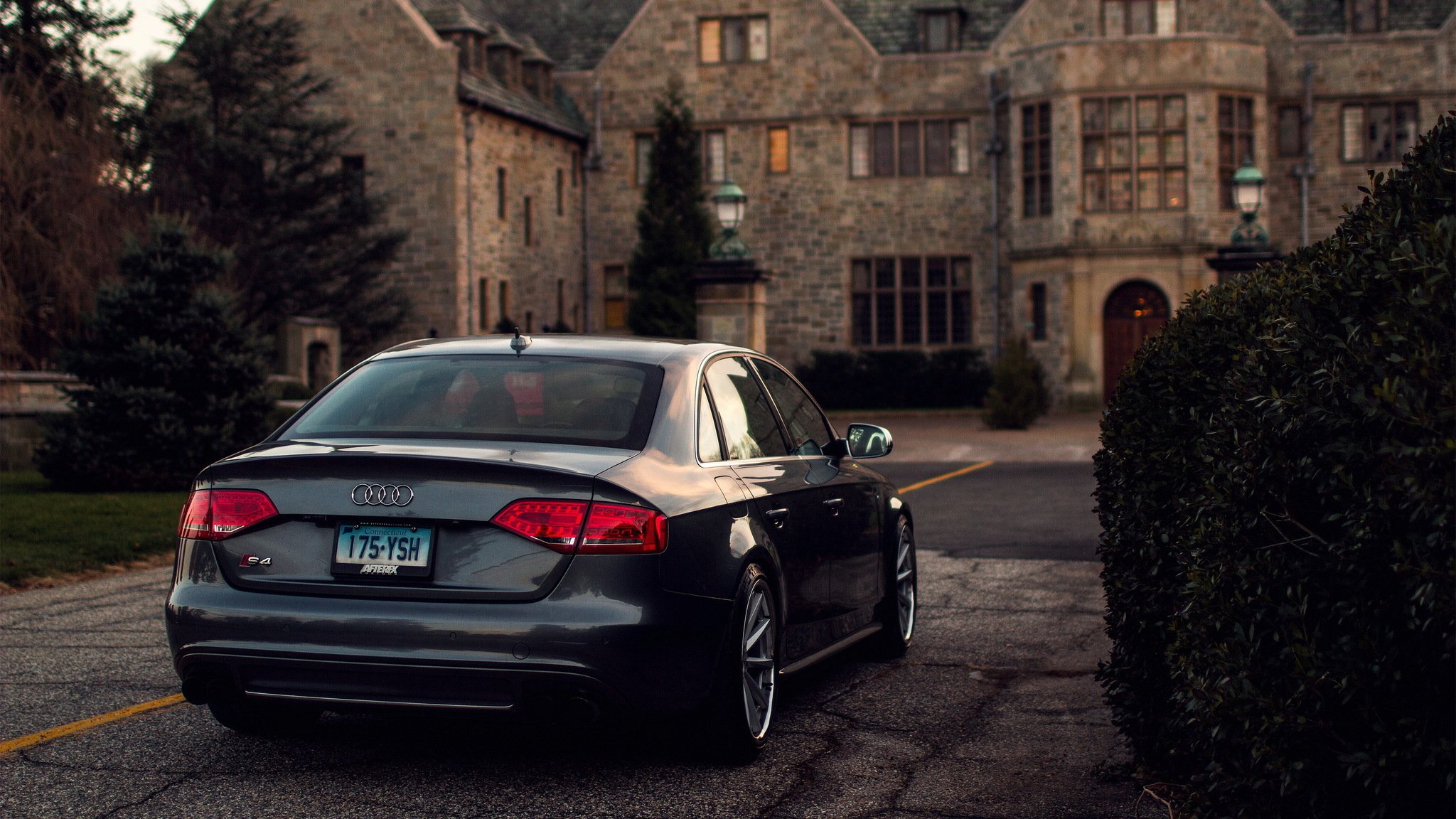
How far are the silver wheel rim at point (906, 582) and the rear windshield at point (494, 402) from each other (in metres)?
2.32

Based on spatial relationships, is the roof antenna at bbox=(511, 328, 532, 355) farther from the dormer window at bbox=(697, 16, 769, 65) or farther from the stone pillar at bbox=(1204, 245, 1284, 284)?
the dormer window at bbox=(697, 16, 769, 65)

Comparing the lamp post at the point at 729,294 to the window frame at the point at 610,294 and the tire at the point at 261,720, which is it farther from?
the window frame at the point at 610,294

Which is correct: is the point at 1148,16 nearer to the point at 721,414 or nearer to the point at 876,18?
the point at 876,18

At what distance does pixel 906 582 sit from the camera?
7.80m

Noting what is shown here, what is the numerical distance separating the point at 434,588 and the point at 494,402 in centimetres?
101

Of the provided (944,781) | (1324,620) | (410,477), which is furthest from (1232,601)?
(410,477)

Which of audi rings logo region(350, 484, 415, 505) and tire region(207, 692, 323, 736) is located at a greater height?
audi rings logo region(350, 484, 415, 505)

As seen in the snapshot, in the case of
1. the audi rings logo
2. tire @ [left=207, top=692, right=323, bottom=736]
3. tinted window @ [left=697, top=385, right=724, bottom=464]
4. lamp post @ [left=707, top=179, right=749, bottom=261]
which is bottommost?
tire @ [left=207, top=692, right=323, bottom=736]

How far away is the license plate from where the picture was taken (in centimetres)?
495

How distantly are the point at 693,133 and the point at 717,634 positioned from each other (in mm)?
34558

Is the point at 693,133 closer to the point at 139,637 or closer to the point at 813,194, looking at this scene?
the point at 813,194

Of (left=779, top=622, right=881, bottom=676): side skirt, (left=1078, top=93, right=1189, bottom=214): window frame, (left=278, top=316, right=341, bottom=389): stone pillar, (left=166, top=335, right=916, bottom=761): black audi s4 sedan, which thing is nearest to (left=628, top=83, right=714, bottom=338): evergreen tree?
(left=278, top=316, right=341, bottom=389): stone pillar

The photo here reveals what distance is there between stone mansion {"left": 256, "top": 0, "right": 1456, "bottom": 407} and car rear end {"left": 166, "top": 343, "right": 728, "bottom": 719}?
28.4m

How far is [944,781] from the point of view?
5270mm
